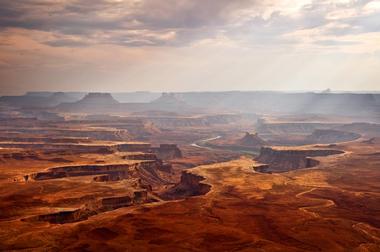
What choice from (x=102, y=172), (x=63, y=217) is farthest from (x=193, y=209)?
(x=102, y=172)

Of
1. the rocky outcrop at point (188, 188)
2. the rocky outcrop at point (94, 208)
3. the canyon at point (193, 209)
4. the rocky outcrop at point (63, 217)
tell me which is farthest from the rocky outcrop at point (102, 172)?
the rocky outcrop at point (63, 217)

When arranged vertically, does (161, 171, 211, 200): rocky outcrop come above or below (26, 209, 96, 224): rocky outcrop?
below

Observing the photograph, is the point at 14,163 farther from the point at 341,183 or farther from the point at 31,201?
the point at 341,183

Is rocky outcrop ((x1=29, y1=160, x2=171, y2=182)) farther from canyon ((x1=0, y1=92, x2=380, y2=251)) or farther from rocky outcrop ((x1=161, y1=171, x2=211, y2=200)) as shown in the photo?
rocky outcrop ((x1=161, y1=171, x2=211, y2=200))

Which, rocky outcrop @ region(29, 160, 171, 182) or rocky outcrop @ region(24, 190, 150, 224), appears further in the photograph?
rocky outcrop @ region(29, 160, 171, 182)

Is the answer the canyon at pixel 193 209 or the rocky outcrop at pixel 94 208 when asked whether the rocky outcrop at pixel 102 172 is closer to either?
the canyon at pixel 193 209

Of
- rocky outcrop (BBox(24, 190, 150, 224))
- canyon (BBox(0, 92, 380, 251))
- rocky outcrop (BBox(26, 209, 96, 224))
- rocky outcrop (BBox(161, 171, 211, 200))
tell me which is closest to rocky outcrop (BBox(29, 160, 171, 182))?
canyon (BBox(0, 92, 380, 251))

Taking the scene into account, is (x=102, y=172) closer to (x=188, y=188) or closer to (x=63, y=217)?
(x=188, y=188)

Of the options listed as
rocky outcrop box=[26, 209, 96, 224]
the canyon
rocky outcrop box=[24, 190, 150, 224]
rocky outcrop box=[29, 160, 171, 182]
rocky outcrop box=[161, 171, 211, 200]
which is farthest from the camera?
rocky outcrop box=[29, 160, 171, 182]

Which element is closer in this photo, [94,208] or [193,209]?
[193,209]
